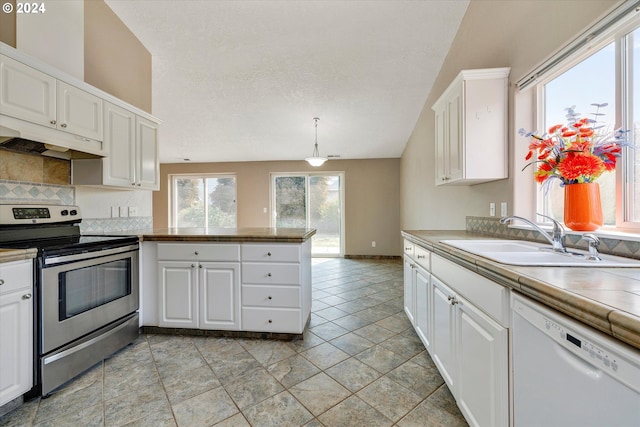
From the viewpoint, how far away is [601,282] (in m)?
0.83

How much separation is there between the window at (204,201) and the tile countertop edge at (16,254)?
4876 millimetres

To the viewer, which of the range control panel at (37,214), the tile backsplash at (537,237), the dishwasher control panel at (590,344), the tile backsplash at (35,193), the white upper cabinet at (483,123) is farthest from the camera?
the white upper cabinet at (483,123)

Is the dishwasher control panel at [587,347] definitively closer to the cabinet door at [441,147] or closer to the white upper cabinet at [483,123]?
the white upper cabinet at [483,123]

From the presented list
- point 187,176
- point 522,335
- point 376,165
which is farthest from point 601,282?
point 187,176

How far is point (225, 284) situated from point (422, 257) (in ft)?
5.42

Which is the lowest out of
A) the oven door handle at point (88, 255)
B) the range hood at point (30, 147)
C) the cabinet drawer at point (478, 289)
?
the cabinet drawer at point (478, 289)

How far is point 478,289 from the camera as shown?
Answer: 1.17m

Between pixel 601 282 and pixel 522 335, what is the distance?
29cm

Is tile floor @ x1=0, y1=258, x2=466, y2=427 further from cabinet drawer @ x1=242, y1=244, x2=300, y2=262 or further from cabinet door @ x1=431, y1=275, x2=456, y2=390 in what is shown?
cabinet drawer @ x1=242, y1=244, x2=300, y2=262

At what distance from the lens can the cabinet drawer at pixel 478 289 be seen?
1.00 m

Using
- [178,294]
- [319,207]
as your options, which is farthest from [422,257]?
[319,207]

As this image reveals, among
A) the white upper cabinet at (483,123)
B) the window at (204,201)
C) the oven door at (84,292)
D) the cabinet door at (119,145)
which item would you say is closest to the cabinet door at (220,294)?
the oven door at (84,292)

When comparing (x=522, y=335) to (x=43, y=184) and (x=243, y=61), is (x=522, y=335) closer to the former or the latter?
(x=43, y=184)

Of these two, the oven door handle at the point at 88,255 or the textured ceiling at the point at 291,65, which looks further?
the textured ceiling at the point at 291,65
